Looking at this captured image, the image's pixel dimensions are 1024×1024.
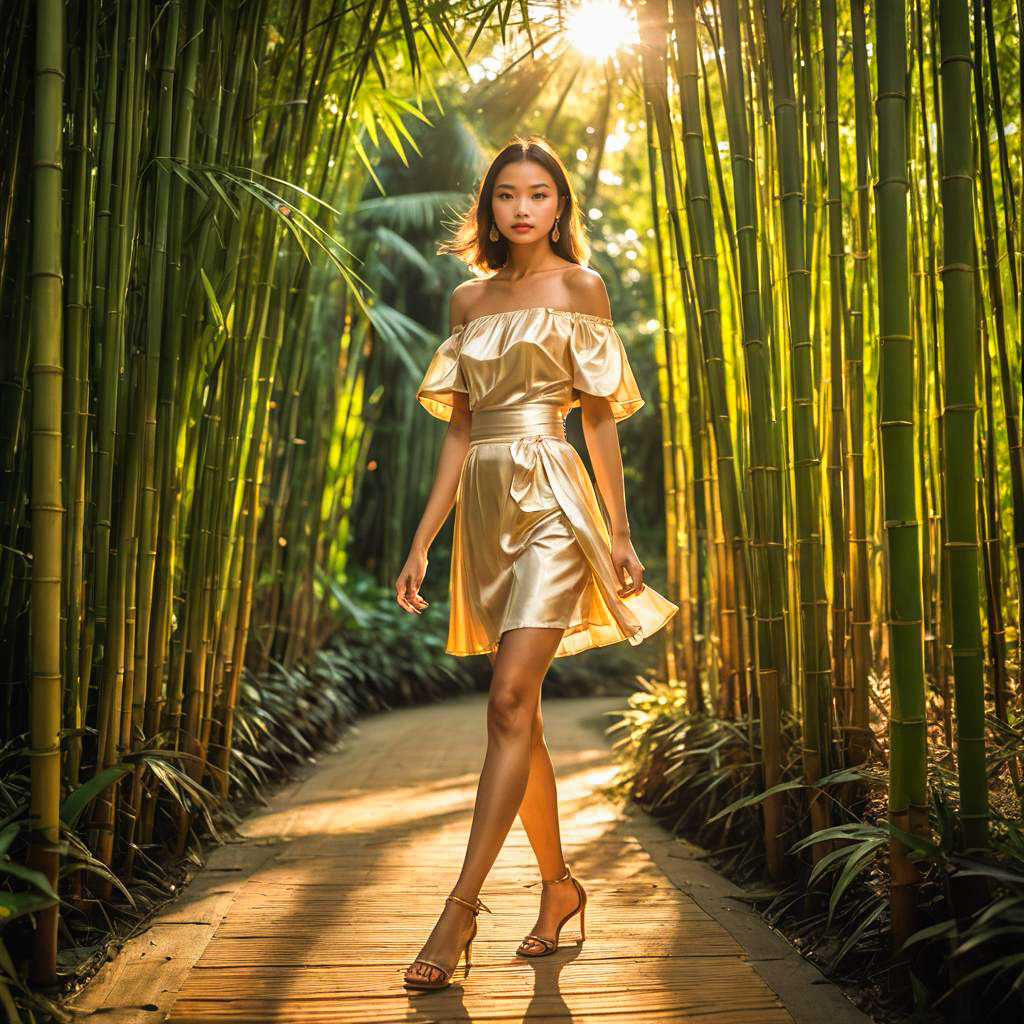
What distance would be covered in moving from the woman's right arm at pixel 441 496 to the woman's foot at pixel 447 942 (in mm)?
436

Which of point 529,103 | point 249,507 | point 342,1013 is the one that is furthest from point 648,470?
point 342,1013

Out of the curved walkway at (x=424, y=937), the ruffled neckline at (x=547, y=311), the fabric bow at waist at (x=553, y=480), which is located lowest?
the curved walkway at (x=424, y=937)

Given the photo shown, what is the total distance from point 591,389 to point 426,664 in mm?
4333

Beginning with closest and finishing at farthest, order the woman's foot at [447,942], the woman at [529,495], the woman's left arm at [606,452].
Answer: the woman's foot at [447,942], the woman at [529,495], the woman's left arm at [606,452]

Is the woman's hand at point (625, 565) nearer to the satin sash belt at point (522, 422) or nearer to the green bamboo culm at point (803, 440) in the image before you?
the satin sash belt at point (522, 422)

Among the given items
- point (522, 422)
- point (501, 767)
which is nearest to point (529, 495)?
point (522, 422)

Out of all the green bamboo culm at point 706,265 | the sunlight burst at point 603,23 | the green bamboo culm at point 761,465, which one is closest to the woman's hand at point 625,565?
the green bamboo culm at point 761,465

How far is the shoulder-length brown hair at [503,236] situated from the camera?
1662 millimetres

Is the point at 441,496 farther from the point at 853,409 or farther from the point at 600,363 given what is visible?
the point at 853,409

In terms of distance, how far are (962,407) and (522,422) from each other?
2.05ft

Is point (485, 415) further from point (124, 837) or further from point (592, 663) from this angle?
point (592, 663)

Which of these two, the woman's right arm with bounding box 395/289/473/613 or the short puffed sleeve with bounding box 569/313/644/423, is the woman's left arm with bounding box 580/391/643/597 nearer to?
the short puffed sleeve with bounding box 569/313/644/423

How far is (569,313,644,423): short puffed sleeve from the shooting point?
1.60 metres

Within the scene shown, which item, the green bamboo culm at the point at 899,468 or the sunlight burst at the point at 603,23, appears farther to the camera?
the sunlight burst at the point at 603,23
